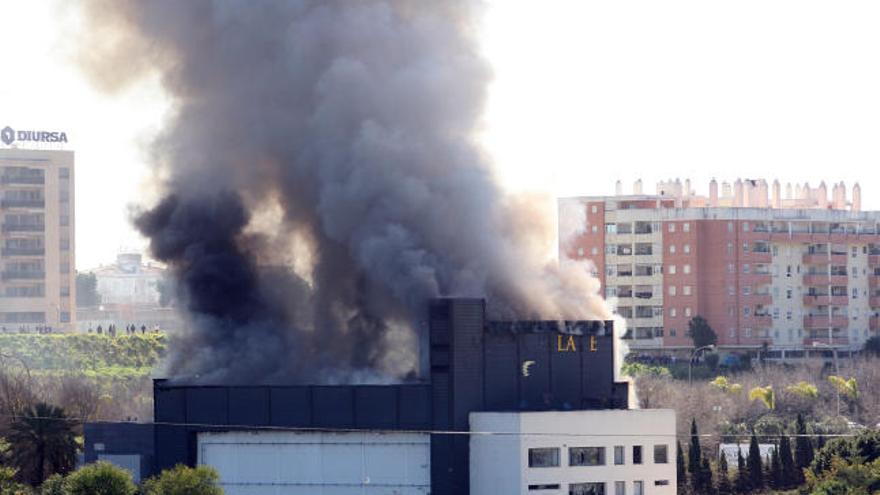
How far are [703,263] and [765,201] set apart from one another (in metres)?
10.8

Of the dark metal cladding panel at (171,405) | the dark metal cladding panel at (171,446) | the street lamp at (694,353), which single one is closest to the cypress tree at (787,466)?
the dark metal cladding panel at (171,446)

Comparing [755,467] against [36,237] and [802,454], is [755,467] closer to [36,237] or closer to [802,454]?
[802,454]

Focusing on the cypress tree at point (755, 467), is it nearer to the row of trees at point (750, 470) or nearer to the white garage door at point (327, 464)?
the row of trees at point (750, 470)

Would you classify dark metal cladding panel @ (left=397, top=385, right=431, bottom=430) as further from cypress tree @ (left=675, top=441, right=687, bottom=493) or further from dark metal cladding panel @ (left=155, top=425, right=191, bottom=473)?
cypress tree @ (left=675, top=441, right=687, bottom=493)

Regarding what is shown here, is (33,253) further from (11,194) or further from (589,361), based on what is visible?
(589,361)

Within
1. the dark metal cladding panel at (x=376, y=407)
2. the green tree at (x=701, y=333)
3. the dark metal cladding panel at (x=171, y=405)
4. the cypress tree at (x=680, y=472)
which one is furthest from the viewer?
the green tree at (x=701, y=333)

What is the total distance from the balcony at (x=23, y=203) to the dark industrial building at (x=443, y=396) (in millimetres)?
74221

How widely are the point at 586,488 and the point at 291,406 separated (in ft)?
39.0

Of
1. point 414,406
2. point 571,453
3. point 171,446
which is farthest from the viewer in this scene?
point 171,446

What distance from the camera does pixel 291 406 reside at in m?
80.8

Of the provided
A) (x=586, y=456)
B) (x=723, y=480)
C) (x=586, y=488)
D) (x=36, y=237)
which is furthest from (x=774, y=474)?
(x=36, y=237)

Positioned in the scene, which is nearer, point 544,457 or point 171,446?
point 544,457

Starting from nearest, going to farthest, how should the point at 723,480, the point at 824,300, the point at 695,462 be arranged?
the point at 695,462 < the point at 723,480 < the point at 824,300

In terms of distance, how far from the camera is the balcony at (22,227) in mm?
155500
